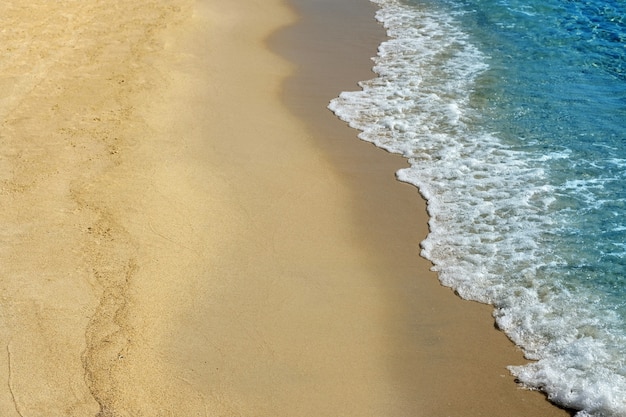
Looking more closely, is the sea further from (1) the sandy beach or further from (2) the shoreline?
(1) the sandy beach

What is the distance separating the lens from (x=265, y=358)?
6.71m

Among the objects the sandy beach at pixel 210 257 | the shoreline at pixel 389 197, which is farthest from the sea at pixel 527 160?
the sandy beach at pixel 210 257

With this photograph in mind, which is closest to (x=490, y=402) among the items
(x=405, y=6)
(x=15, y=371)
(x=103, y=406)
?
(x=103, y=406)

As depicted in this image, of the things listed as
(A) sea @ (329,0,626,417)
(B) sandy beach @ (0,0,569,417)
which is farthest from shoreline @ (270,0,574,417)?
(A) sea @ (329,0,626,417)

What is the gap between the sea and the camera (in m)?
7.15

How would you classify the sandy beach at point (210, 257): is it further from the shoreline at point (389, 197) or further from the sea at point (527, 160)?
the sea at point (527, 160)

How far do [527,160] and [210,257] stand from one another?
190 inches

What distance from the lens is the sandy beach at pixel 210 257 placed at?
20.9 ft

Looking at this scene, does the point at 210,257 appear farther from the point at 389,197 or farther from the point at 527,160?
the point at 527,160

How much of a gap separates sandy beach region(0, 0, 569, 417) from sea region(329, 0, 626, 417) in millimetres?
380

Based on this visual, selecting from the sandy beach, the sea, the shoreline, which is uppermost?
the sea

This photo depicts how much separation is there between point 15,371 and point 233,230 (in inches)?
117

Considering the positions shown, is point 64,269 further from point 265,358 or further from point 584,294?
point 584,294

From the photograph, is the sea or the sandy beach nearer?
the sandy beach
